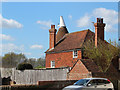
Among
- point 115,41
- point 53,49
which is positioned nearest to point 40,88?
point 115,41

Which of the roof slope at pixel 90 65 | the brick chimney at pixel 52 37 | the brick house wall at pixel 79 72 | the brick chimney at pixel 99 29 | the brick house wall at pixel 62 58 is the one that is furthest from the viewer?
the brick chimney at pixel 52 37

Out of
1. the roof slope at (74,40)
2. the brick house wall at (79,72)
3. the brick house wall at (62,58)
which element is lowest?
the brick house wall at (79,72)

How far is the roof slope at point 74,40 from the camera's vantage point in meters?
43.7

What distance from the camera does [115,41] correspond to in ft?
119

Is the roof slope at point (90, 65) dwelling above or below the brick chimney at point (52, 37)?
below

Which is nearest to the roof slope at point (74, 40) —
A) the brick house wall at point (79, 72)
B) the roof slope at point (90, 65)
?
the roof slope at point (90, 65)

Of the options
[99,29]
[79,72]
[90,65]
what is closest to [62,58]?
[99,29]

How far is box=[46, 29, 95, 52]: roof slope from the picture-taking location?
4372 cm

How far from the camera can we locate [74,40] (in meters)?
46.0

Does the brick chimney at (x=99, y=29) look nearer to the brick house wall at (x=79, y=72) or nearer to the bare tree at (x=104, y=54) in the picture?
the bare tree at (x=104, y=54)

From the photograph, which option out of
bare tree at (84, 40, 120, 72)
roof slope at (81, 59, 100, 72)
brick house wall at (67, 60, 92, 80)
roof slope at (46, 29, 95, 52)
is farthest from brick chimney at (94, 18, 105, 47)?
brick house wall at (67, 60, 92, 80)

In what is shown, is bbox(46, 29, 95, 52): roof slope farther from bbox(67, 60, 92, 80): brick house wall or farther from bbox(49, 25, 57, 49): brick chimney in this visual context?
bbox(67, 60, 92, 80): brick house wall

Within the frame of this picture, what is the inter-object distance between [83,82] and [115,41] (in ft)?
56.2

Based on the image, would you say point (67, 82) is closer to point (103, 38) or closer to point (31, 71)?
point (31, 71)
